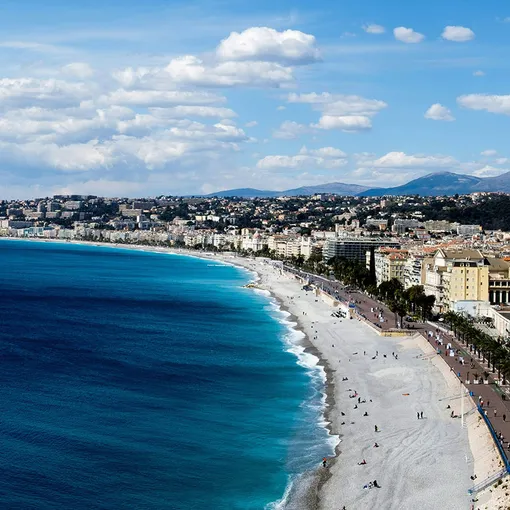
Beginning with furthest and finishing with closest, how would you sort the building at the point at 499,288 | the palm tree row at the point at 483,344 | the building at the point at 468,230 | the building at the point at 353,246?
the building at the point at 468,230
the building at the point at 353,246
the building at the point at 499,288
the palm tree row at the point at 483,344

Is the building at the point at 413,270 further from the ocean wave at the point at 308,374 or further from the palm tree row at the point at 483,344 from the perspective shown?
the palm tree row at the point at 483,344

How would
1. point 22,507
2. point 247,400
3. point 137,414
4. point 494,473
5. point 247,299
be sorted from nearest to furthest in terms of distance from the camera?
point 22,507
point 494,473
point 137,414
point 247,400
point 247,299

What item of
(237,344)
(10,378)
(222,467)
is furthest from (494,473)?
Result: (237,344)

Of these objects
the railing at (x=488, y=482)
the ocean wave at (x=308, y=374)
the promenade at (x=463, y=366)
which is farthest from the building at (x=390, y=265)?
the railing at (x=488, y=482)

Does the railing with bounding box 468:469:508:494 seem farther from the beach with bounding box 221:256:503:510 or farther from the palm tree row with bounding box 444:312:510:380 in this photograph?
the palm tree row with bounding box 444:312:510:380

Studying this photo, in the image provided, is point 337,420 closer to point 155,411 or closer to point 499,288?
point 155,411

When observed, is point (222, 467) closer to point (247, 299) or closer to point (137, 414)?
point (137, 414)

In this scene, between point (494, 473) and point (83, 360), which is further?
point (83, 360)
